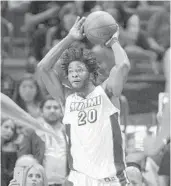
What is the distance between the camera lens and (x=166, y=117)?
25.9ft

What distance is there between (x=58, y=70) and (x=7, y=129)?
1327mm

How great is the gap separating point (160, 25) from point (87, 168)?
6.42 meters

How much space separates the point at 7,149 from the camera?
824 centimetres

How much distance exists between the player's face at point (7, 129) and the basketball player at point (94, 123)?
2589 millimetres

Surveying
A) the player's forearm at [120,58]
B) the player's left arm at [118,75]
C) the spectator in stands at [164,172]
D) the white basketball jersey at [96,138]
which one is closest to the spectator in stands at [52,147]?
the spectator in stands at [164,172]

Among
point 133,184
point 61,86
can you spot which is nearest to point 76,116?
point 61,86

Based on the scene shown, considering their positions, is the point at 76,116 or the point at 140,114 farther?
the point at 140,114

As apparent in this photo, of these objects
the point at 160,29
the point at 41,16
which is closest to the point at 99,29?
the point at 41,16

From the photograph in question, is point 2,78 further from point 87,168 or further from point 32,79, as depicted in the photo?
point 87,168

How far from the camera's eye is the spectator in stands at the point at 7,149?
8.03 m

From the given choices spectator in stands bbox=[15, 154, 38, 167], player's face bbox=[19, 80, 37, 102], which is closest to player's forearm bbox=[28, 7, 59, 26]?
player's face bbox=[19, 80, 37, 102]

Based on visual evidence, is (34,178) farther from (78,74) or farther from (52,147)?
(78,74)

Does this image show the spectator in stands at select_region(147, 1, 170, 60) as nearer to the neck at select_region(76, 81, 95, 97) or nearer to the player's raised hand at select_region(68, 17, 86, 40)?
the player's raised hand at select_region(68, 17, 86, 40)

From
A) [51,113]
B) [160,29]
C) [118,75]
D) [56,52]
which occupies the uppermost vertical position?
[160,29]
